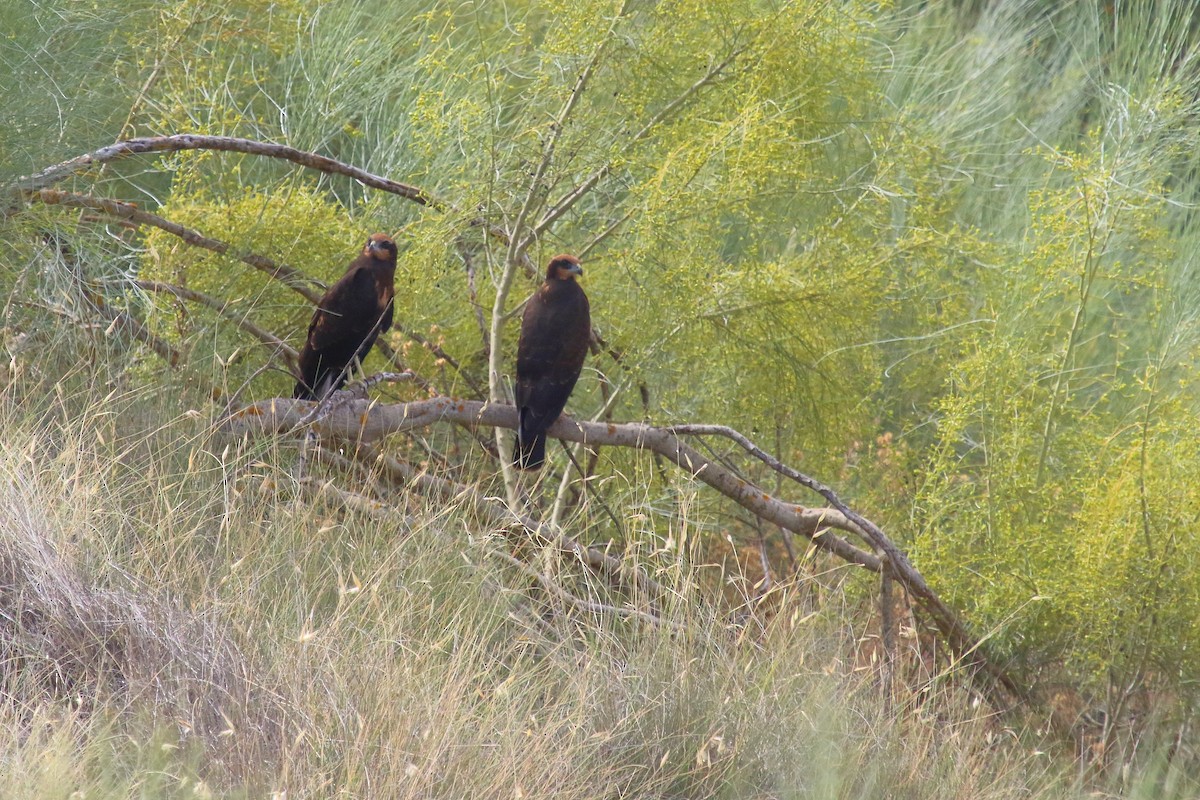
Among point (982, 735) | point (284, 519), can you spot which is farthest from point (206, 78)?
point (982, 735)

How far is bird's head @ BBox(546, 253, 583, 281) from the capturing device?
3.98 m

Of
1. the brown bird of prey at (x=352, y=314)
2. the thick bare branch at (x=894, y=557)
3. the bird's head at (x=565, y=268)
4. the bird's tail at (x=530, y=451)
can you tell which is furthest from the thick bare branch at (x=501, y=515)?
the bird's head at (x=565, y=268)

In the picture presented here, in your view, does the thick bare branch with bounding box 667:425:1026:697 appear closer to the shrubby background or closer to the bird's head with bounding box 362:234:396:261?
the shrubby background

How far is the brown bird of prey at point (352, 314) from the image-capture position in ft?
12.5

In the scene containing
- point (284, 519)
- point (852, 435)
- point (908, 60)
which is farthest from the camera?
point (908, 60)

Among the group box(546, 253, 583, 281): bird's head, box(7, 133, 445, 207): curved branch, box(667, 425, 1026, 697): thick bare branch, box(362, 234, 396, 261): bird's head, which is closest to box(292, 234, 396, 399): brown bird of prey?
box(362, 234, 396, 261): bird's head

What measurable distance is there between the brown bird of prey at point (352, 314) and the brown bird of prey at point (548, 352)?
46 centimetres

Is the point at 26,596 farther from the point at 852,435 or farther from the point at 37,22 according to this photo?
the point at 852,435

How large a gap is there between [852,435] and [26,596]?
3.00 meters

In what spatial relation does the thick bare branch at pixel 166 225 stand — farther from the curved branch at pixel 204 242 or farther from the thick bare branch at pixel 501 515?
the thick bare branch at pixel 501 515

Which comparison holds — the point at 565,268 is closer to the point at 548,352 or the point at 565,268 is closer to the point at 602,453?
the point at 548,352

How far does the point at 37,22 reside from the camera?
3697 mm

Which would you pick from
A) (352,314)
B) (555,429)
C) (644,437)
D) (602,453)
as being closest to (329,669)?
(644,437)

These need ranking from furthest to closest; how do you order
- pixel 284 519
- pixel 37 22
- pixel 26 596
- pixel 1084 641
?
pixel 1084 641, pixel 37 22, pixel 284 519, pixel 26 596
